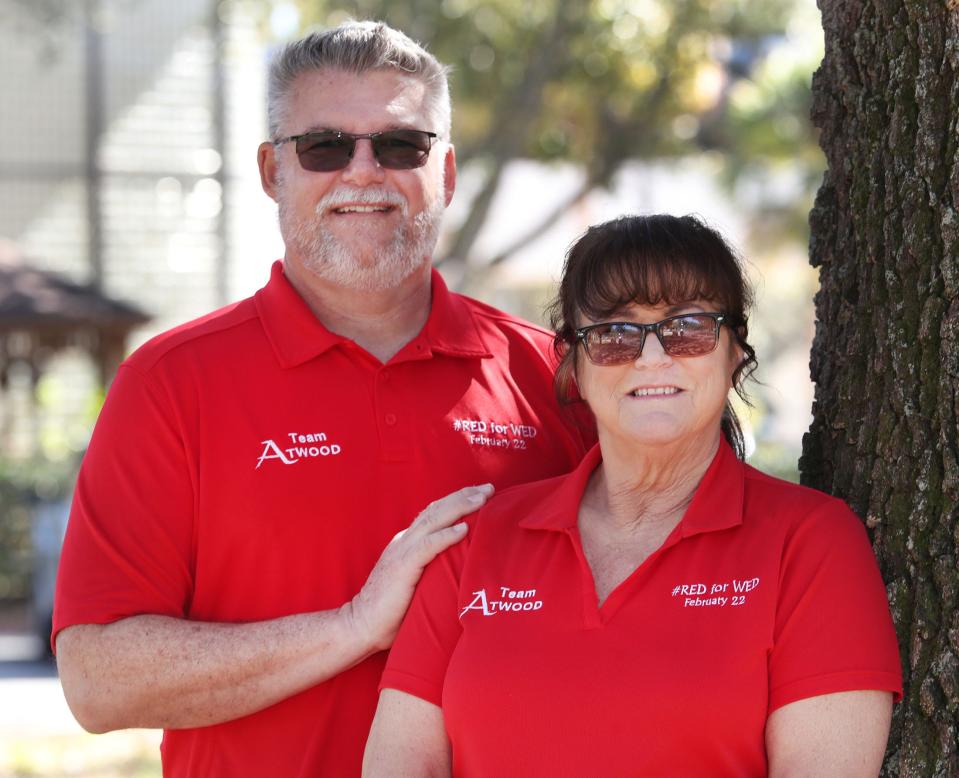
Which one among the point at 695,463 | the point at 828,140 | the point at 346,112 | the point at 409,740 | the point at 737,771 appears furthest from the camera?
the point at 346,112

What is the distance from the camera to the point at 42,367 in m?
19.3

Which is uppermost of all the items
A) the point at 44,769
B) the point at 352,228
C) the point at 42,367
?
the point at 352,228

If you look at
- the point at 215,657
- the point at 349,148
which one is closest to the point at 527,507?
the point at 215,657

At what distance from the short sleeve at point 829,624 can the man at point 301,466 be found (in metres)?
0.72

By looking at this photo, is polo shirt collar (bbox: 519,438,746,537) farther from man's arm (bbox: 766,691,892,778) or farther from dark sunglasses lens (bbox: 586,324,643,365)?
man's arm (bbox: 766,691,892,778)

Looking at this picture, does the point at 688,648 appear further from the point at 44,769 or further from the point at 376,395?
the point at 44,769

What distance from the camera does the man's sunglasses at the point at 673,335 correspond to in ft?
9.49

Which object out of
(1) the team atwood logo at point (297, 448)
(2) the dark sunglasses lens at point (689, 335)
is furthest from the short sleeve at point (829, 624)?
(1) the team atwood logo at point (297, 448)

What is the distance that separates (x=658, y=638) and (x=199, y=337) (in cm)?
134

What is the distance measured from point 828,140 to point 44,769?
5957 millimetres

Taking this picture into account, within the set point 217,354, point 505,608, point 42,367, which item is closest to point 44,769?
point 217,354

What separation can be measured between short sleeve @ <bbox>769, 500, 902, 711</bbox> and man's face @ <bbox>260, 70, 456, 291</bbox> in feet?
4.36

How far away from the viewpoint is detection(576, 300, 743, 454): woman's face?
289 cm

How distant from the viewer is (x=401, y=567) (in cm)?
297
